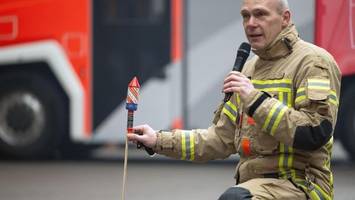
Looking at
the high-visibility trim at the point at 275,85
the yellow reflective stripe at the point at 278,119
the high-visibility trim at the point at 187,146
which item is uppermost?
the high-visibility trim at the point at 275,85

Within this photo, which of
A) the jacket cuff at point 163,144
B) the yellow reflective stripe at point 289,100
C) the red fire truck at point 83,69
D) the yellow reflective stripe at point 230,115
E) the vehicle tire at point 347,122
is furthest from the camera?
the red fire truck at point 83,69

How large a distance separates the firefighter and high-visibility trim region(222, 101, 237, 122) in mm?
21

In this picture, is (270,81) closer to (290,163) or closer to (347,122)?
(290,163)

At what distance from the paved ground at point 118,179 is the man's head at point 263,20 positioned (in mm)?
4330

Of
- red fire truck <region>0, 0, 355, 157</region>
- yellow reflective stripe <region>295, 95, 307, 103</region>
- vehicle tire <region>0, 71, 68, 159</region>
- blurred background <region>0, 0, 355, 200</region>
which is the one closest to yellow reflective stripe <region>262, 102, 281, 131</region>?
yellow reflective stripe <region>295, 95, 307, 103</region>

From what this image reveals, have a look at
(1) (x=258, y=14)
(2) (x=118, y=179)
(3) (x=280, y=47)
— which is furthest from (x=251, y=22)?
(2) (x=118, y=179)

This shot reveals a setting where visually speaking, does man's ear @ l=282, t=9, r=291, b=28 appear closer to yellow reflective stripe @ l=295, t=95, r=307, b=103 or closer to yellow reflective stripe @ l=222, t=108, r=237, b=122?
yellow reflective stripe @ l=295, t=95, r=307, b=103

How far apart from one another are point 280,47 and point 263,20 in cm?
13

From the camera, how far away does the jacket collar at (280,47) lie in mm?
3555

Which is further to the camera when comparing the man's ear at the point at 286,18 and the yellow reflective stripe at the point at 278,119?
the man's ear at the point at 286,18

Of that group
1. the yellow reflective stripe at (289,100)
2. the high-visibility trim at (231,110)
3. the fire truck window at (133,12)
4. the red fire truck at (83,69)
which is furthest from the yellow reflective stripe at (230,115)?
the fire truck window at (133,12)

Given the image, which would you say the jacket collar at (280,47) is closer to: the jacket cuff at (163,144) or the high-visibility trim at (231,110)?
the high-visibility trim at (231,110)

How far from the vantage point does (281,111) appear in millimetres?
3330

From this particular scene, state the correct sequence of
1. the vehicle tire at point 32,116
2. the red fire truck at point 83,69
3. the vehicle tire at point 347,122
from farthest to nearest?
the vehicle tire at point 32,116
the red fire truck at point 83,69
the vehicle tire at point 347,122
